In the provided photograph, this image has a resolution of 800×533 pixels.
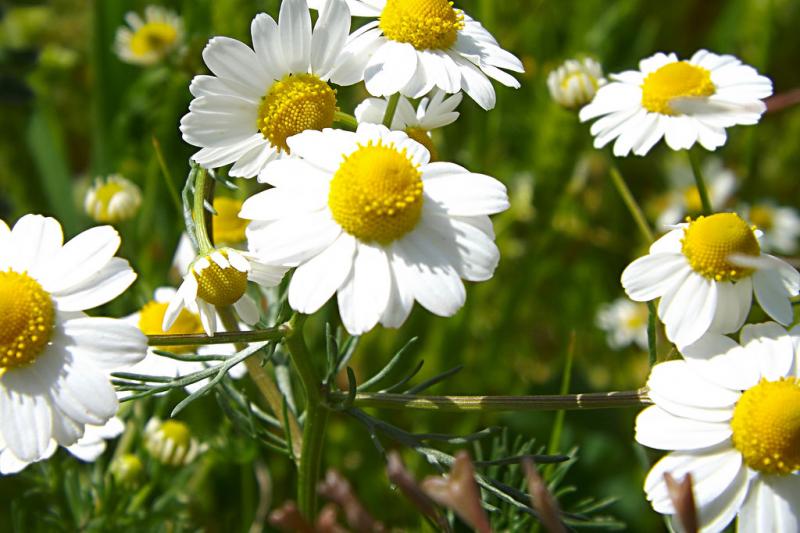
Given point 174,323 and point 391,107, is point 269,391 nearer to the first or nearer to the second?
point 174,323

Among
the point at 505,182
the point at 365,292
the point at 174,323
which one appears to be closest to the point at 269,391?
the point at 174,323

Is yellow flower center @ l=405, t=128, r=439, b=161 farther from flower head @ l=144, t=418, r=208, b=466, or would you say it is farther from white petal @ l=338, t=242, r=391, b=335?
flower head @ l=144, t=418, r=208, b=466

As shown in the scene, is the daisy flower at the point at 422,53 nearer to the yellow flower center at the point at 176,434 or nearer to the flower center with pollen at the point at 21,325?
the flower center with pollen at the point at 21,325

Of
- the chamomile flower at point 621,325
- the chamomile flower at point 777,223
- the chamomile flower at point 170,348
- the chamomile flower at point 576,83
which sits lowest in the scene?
the chamomile flower at point 621,325

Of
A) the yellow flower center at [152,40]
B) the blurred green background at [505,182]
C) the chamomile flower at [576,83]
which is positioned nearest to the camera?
the chamomile flower at [576,83]

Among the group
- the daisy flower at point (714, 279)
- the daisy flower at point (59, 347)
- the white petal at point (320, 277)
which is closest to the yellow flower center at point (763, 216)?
the daisy flower at point (714, 279)

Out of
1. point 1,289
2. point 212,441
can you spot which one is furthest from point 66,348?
point 212,441
